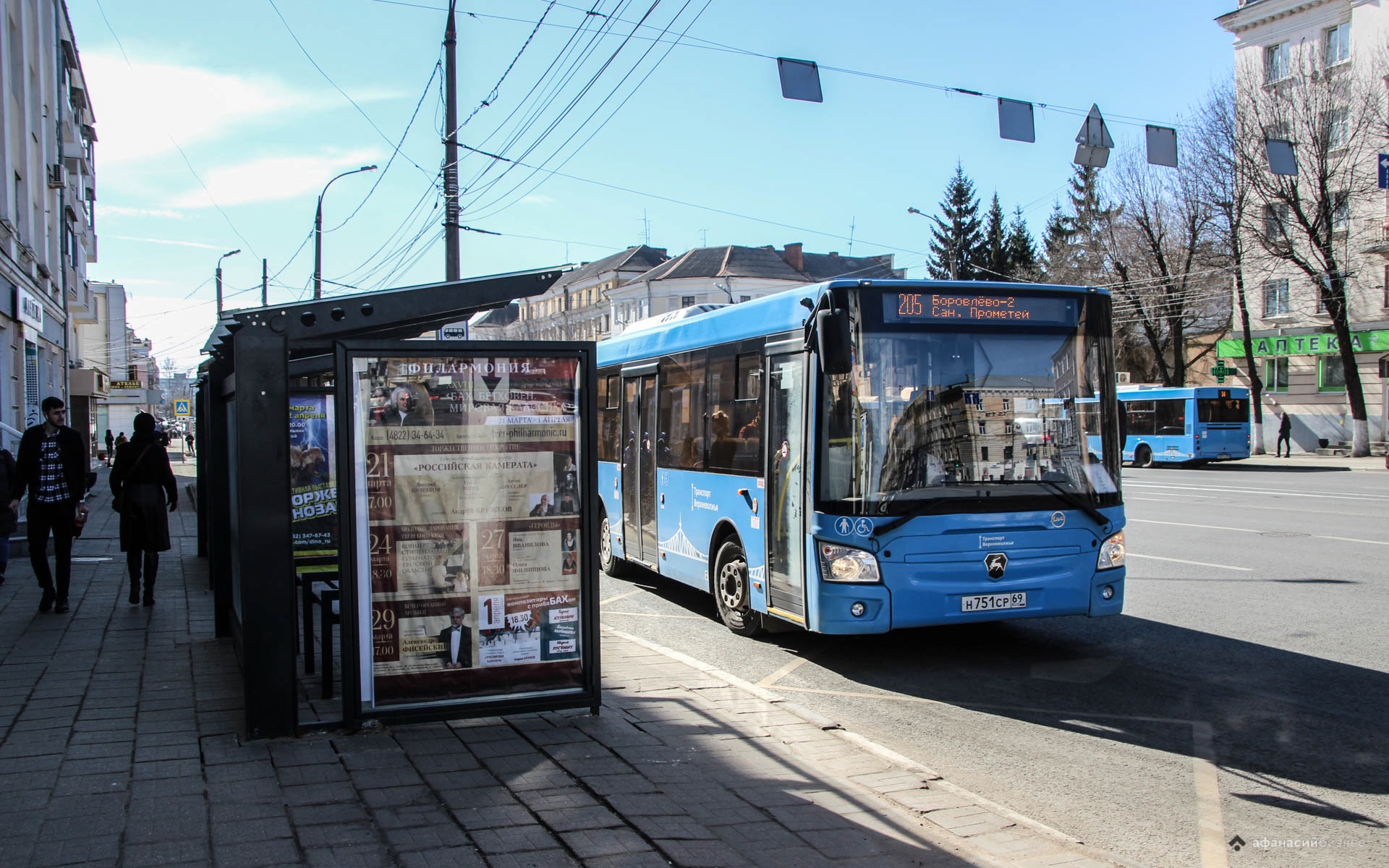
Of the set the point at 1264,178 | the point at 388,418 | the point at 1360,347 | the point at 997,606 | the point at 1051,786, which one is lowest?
the point at 1051,786

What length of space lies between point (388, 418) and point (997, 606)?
174 inches

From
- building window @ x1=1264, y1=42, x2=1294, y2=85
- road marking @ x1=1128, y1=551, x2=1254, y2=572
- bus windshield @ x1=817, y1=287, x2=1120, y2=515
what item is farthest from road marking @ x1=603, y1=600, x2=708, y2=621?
building window @ x1=1264, y1=42, x2=1294, y2=85

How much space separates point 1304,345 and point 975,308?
43.8 metres

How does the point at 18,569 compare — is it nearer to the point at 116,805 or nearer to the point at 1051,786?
the point at 116,805

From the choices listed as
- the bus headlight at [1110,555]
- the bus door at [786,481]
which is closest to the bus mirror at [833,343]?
the bus door at [786,481]

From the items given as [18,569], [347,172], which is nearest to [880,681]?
[18,569]

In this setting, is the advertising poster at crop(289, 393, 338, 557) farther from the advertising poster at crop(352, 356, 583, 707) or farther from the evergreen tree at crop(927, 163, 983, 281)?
the evergreen tree at crop(927, 163, 983, 281)

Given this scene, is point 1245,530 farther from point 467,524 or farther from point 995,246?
point 995,246

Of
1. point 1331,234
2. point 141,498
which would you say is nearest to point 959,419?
point 141,498

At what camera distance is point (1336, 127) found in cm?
4016

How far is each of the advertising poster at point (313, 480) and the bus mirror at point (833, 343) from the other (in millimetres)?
4767

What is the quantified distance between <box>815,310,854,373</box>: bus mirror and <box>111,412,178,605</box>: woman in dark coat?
628cm

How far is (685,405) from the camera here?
10.4 meters

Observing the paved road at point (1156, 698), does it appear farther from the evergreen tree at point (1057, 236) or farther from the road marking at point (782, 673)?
the evergreen tree at point (1057, 236)
